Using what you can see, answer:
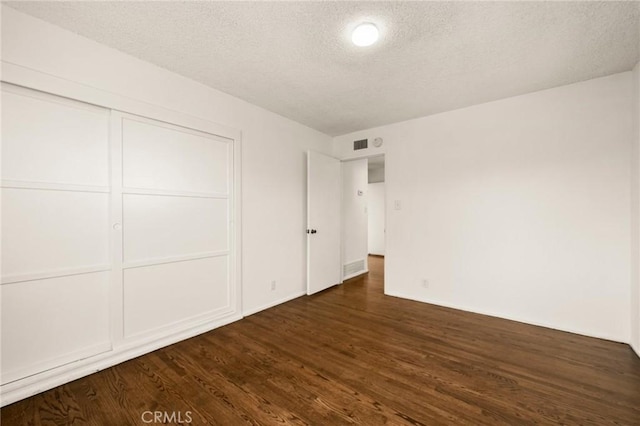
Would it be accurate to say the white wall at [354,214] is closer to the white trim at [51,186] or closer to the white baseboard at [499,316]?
the white baseboard at [499,316]

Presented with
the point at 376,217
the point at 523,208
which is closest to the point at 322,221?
the point at 523,208

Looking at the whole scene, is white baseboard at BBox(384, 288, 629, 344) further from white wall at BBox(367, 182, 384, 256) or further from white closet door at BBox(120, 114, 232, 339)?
white wall at BBox(367, 182, 384, 256)

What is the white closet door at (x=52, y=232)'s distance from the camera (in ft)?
5.64

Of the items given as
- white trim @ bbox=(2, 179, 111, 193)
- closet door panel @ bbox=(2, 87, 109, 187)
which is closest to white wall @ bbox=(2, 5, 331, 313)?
closet door panel @ bbox=(2, 87, 109, 187)

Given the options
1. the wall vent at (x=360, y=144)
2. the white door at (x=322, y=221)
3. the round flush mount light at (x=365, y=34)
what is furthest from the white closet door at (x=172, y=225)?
the wall vent at (x=360, y=144)

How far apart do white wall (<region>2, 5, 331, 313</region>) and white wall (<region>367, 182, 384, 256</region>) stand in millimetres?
3518

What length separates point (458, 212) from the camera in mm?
3338

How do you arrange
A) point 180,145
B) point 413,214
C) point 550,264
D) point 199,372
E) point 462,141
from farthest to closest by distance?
point 413,214, point 462,141, point 550,264, point 180,145, point 199,372

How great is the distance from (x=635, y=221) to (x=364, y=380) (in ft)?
9.51

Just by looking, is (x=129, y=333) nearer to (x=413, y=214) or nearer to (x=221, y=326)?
(x=221, y=326)

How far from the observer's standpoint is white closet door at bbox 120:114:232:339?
224 centimetres

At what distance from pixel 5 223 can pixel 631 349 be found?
5.17 metres

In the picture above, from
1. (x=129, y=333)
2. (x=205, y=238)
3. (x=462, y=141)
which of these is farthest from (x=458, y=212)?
(x=129, y=333)

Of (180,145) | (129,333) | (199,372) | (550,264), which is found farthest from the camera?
(550,264)
